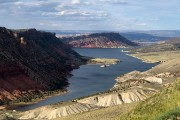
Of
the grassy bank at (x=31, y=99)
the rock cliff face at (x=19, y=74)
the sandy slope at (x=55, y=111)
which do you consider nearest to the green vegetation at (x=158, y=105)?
the sandy slope at (x=55, y=111)

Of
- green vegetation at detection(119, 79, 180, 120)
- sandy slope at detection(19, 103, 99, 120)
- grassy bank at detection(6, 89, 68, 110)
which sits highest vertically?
green vegetation at detection(119, 79, 180, 120)

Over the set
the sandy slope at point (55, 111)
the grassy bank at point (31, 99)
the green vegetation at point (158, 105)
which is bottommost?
the grassy bank at point (31, 99)

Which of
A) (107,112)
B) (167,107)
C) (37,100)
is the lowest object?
(37,100)

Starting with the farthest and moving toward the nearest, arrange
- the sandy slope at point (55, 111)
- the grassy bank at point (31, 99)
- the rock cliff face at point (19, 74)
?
the rock cliff face at point (19, 74) → the grassy bank at point (31, 99) → the sandy slope at point (55, 111)

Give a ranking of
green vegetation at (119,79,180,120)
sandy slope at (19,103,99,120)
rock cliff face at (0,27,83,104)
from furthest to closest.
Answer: rock cliff face at (0,27,83,104) < sandy slope at (19,103,99,120) < green vegetation at (119,79,180,120)

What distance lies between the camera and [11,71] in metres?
154

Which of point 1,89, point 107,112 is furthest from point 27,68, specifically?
point 107,112

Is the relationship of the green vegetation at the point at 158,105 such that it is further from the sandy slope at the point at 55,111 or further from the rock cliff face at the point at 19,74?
the rock cliff face at the point at 19,74

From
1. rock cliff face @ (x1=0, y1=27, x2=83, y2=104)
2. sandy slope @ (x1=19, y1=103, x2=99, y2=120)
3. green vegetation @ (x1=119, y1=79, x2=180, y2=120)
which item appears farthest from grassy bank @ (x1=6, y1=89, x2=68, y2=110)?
green vegetation @ (x1=119, y1=79, x2=180, y2=120)

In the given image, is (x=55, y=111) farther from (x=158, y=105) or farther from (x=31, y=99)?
(x=158, y=105)

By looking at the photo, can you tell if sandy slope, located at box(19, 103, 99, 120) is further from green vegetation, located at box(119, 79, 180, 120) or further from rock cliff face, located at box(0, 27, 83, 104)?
green vegetation, located at box(119, 79, 180, 120)

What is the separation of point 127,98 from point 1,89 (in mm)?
46379

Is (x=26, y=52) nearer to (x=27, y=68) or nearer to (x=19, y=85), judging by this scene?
(x=27, y=68)

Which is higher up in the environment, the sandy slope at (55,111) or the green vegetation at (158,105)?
the green vegetation at (158,105)
